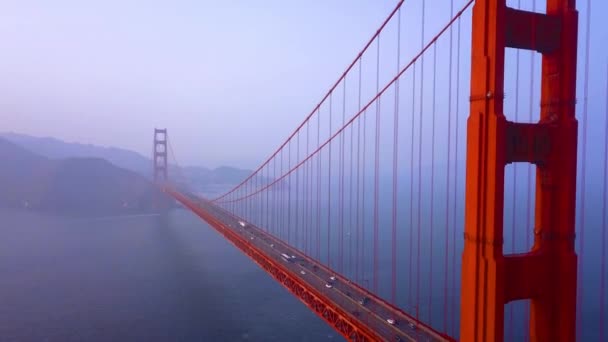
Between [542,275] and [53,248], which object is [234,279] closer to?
[53,248]

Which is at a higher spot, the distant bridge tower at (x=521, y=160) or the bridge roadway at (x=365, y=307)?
the distant bridge tower at (x=521, y=160)

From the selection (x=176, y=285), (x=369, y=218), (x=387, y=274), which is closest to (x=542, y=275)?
(x=387, y=274)

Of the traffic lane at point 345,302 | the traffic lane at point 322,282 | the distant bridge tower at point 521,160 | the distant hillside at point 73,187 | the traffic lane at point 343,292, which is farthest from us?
the distant hillside at point 73,187

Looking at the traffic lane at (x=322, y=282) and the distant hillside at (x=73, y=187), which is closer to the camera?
the traffic lane at (x=322, y=282)

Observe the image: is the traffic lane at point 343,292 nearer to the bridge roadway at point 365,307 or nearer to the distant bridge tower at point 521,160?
the bridge roadway at point 365,307

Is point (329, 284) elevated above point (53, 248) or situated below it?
above

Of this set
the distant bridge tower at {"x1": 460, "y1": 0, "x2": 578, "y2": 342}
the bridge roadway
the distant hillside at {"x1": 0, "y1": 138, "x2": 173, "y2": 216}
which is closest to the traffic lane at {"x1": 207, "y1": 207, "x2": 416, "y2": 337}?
the bridge roadway

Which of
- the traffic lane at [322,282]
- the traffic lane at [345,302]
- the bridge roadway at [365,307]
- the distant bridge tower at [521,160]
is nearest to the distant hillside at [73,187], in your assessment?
the traffic lane at [322,282]

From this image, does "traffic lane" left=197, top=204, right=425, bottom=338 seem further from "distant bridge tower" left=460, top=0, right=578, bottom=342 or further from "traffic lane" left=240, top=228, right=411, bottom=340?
"distant bridge tower" left=460, top=0, right=578, bottom=342
